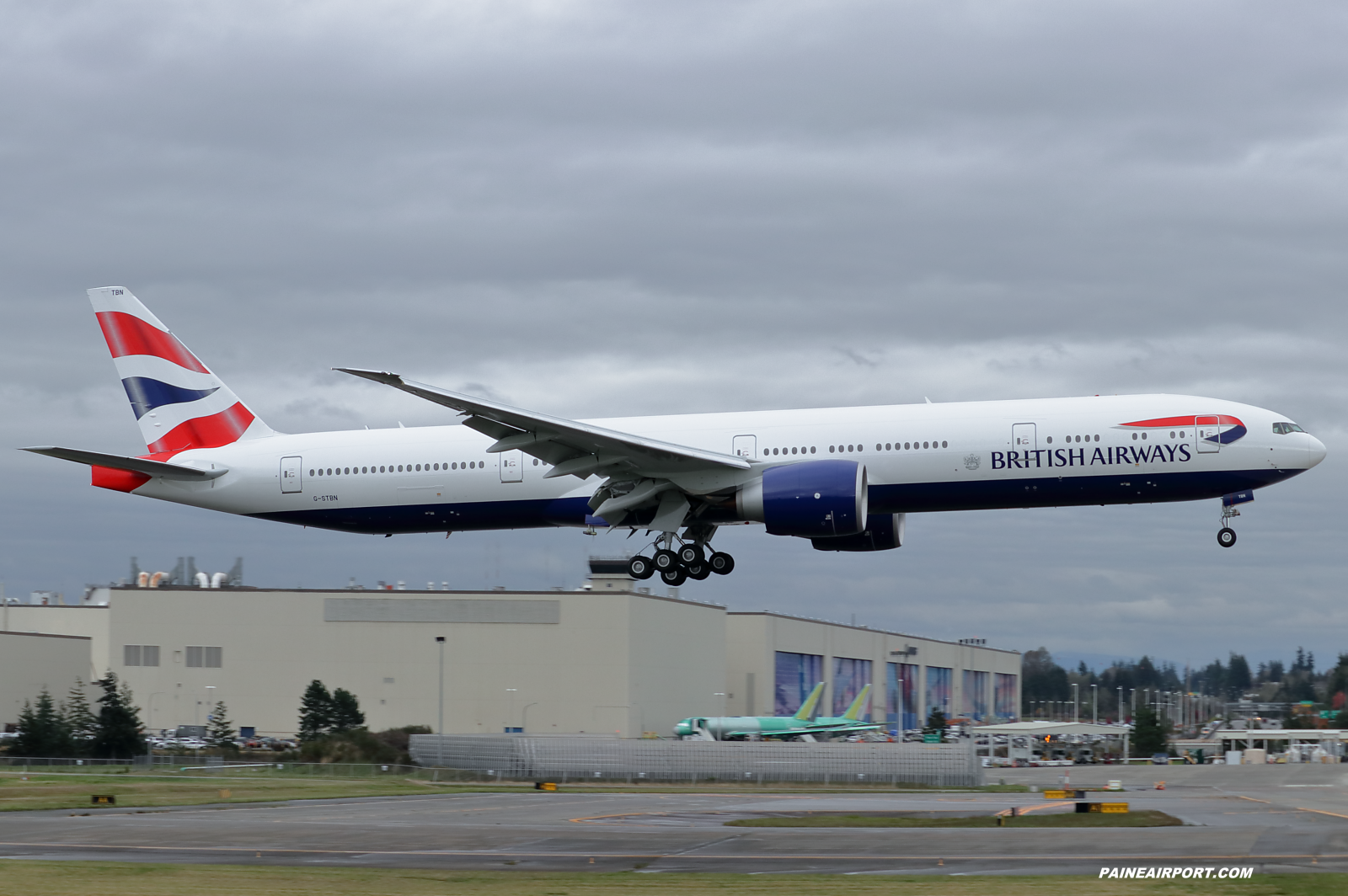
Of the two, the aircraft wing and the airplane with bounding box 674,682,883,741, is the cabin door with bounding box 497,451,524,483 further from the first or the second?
the airplane with bounding box 674,682,883,741

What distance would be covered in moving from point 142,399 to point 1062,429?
2831 cm

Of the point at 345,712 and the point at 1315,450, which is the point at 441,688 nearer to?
the point at 345,712

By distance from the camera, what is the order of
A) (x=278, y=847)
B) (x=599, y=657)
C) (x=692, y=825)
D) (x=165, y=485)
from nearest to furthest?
(x=278, y=847) < (x=692, y=825) < (x=165, y=485) < (x=599, y=657)

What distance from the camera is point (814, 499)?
125 ft

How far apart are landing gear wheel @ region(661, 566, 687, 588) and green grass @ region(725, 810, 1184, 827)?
6988mm

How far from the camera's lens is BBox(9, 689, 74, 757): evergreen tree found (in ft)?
296

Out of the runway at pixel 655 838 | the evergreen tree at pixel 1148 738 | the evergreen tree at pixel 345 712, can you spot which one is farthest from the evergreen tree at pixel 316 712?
the evergreen tree at pixel 1148 738

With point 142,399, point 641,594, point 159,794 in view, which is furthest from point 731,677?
point 142,399

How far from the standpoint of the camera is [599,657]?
359ft

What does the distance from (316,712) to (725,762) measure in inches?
1676

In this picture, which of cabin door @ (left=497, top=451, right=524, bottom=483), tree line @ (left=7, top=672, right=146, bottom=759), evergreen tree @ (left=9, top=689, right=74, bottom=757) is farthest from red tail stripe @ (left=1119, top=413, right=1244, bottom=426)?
evergreen tree @ (left=9, top=689, right=74, bottom=757)

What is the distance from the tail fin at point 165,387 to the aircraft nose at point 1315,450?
3041 centimetres

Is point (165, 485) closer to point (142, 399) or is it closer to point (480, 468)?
point (142, 399)

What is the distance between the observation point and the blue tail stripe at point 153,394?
1820 inches
